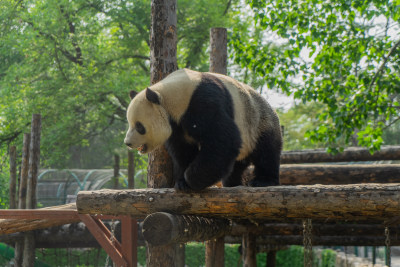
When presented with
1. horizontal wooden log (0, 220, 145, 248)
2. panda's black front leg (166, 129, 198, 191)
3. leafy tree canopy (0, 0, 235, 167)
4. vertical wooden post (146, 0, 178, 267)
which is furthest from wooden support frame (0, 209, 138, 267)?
leafy tree canopy (0, 0, 235, 167)

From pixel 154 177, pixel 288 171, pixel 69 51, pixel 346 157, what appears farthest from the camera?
pixel 69 51

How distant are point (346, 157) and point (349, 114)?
55.6 inches

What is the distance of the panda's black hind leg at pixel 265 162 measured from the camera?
507 centimetres

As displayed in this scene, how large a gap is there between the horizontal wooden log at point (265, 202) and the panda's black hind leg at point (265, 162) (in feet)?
3.24

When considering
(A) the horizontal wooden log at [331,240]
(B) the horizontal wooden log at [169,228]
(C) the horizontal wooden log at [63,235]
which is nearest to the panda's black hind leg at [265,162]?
(B) the horizontal wooden log at [169,228]

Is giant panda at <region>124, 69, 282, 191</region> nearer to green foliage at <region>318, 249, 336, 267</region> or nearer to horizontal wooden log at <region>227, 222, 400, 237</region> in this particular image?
horizontal wooden log at <region>227, 222, 400, 237</region>

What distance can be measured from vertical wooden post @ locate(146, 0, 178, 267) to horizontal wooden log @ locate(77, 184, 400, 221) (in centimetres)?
84

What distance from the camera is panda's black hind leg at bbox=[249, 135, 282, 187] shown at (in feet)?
16.6

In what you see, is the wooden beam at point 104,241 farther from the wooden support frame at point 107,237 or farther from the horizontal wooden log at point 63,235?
the horizontal wooden log at point 63,235

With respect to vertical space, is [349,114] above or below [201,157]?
above

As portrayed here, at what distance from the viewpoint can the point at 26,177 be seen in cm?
1212

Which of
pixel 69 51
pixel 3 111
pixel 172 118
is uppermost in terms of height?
pixel 69 51

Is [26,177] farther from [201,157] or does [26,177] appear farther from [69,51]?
[201,157]

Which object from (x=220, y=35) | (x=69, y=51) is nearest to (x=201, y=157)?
(x=220, y=35)
